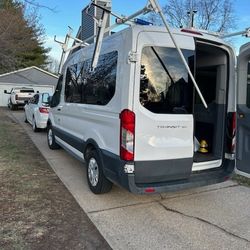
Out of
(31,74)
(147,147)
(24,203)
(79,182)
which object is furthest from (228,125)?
(31,74)

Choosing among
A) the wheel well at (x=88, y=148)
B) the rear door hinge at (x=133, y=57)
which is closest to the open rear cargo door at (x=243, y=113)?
the rear door hinge at (x=133, y=57)

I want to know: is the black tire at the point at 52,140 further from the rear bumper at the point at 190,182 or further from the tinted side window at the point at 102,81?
the rear bumper at the point at 190,182

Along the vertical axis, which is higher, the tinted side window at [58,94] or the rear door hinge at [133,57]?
the rear door hinge at [133,57]

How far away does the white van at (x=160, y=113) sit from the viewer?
14.3ft

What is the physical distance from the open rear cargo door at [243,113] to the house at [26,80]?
27.4 metres

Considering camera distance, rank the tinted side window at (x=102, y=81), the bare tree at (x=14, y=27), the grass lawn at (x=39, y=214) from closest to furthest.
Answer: the grass lawn at (x=39, y=214)
the tinted side window at (x=102, y=81)
the bare tree at (x=14, y=27)

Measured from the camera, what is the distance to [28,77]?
31500 mm

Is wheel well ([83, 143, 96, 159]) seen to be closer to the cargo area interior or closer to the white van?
the white van

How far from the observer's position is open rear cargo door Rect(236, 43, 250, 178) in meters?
5.04

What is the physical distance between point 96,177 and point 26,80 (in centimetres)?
2783

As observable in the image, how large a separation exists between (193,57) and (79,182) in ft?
10.2

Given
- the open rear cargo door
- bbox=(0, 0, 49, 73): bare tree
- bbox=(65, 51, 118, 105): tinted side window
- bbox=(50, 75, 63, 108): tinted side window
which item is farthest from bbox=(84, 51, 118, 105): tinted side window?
bbox=(0, 0, 49, 73): bare tree

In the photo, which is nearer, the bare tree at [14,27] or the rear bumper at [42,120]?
the rear bumper at [42,120]

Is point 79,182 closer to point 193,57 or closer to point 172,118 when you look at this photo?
point 172,118
